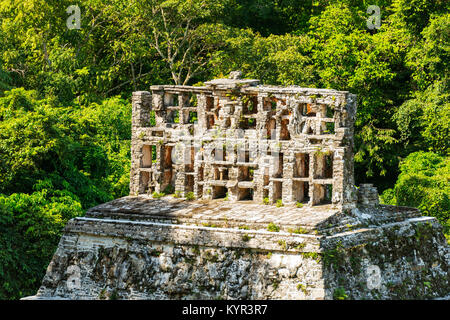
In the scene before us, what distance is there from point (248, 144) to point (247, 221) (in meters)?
2.60

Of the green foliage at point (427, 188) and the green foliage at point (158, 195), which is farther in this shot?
the green foliage at point (427, 188)

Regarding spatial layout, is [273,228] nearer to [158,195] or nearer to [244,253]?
[244,253]

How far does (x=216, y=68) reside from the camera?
43.7m

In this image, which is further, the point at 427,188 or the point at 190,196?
the point at 427,188

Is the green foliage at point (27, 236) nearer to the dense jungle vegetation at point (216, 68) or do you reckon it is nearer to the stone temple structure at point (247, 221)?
the dense jungle vegetation at point (216, 68)

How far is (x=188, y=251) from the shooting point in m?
27.4

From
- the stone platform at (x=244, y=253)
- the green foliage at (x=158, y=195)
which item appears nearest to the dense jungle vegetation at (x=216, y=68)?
the green foliage at (x=158, y=195)

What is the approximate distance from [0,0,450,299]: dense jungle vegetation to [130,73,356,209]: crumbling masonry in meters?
5.64

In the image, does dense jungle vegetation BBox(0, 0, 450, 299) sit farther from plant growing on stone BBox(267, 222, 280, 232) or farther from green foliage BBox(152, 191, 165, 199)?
plant growing on stone BBox(267, 222, 280, 232)

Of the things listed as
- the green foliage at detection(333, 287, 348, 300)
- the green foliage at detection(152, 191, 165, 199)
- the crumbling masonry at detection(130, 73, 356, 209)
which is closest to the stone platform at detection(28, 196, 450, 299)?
the green foliage at detection(333, 287, 348, 300)

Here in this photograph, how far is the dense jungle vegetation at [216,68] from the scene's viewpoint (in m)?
38.1

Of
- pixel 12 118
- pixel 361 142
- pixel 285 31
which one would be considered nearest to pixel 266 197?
pixel 12 118

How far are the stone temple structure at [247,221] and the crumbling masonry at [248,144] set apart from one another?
29 mm

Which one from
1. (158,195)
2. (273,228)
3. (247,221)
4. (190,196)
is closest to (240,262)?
(247,221)
